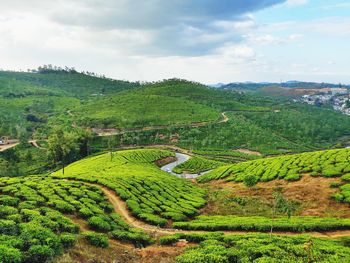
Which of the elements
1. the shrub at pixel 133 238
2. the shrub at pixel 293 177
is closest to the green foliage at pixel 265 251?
the shrub at pixel 133 238

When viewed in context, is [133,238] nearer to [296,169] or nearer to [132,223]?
[132,223]

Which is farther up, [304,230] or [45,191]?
[45,191]

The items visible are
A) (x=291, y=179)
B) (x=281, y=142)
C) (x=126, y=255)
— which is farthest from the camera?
(x=281, y=142)

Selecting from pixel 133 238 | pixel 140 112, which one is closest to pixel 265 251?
→ pixel 133 238

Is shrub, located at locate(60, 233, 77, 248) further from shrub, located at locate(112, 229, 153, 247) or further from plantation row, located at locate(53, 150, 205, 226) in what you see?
plantation row, located at locate(53, 150, 205, 226)

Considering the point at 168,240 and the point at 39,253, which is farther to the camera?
the point at 168,240

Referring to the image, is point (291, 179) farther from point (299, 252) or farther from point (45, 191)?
point (45, 191)

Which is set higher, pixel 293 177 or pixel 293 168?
pixel 293 168

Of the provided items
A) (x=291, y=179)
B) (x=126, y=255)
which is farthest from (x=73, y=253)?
(x=291, y=179)

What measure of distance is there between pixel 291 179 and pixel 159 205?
2170 cm

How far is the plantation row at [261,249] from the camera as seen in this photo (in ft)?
70.2

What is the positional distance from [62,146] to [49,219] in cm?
7433

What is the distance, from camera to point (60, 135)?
A: 10088 centimetres

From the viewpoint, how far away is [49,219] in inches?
952
